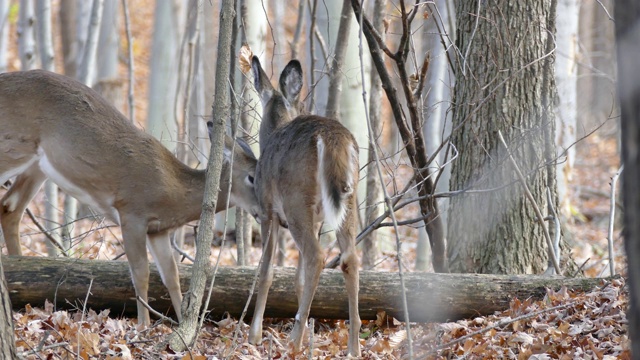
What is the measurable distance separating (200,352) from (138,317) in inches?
49.8

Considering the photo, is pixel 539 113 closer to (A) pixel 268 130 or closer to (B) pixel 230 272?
(A) pixel 268 130

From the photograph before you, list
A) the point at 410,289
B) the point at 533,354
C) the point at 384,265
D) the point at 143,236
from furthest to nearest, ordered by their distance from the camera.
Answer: the point at 384,265 → the point at 143,236 → the point at 410,289 → the point at 533,354

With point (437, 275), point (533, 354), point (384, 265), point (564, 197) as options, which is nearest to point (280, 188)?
point (437, 275)

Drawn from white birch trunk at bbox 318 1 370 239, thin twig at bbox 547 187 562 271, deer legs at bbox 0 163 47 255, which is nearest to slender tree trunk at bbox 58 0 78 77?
white birch trunk at bbox 318 1 370 239

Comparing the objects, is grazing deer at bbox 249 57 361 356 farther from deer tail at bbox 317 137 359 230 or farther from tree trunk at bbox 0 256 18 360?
tree trunk at bbox 0 256 18 360

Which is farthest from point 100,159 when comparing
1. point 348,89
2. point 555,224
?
point 348,89

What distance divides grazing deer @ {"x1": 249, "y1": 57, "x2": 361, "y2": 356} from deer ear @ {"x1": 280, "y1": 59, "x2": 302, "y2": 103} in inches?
37.4

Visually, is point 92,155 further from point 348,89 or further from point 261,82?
point 348,89

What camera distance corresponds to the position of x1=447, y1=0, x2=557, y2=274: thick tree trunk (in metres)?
7.00

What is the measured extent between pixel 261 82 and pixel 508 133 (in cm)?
217

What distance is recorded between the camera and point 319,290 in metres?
6.43

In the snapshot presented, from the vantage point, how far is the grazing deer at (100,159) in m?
6.94

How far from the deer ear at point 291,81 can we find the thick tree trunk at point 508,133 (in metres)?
1.39

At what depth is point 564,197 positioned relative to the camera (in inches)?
583
